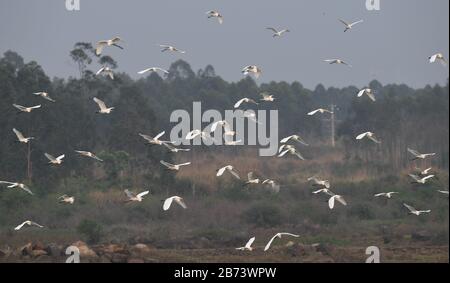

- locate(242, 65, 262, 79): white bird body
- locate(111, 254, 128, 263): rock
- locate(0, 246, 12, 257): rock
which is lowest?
locate(0, 246, 12, 257): rock

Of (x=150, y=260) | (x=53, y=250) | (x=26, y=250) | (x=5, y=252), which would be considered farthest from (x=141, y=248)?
(x=5, y=252)

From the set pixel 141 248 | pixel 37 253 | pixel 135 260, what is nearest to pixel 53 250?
pixel 37 253

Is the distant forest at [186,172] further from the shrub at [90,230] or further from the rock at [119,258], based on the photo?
the rock at [119,258]

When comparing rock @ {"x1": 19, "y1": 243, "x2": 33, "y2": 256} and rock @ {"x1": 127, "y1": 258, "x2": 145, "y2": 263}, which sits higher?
rock @ {"x1": 19, "y1": 243, "x2": 33, "y2": 256}

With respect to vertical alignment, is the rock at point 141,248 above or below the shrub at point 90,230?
below

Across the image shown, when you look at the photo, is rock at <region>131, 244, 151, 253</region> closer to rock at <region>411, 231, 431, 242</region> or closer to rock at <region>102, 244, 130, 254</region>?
rock at <region>102, 244, 130, 254</region>

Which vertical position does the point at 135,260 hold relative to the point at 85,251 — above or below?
below

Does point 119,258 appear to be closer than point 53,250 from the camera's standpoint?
Yes

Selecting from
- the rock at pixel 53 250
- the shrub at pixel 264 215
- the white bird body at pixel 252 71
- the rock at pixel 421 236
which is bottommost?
the rock at pixel 421 236

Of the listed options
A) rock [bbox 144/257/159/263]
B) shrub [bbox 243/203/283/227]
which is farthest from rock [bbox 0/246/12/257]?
shrub [bbox 243/203/283/227]

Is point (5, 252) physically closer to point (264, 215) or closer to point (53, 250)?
point (53, 250)

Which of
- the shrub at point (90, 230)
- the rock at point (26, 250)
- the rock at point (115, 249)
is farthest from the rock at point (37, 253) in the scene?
the shrub at point (90, 230)

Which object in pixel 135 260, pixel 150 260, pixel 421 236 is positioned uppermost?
pixel 135 260
